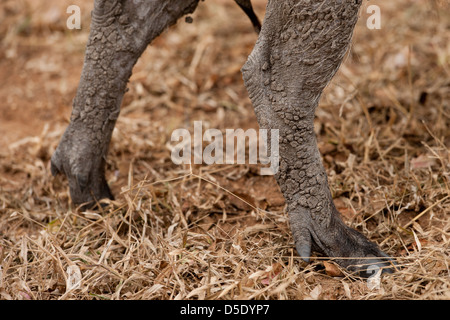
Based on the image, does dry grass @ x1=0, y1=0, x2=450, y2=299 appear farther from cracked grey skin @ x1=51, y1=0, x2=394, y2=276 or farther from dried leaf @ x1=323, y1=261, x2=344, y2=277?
cracked grey skin @ x1=51, y1=0, x2=394, y2=276

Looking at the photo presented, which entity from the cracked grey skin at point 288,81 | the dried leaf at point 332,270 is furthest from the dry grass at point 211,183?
the cracked grey skin at point 288,81

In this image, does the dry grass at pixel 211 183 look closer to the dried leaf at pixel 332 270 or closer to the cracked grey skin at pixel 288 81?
the dried leaf at pixel 332 270

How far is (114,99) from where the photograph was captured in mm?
2102

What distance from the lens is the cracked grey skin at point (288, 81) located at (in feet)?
5.41

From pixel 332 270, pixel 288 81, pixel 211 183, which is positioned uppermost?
pixel 288 81

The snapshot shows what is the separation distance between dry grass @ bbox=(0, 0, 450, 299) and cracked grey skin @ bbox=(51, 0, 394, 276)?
0.12m

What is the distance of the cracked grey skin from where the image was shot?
1.65 meters

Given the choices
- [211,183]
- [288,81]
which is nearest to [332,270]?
[211,183]

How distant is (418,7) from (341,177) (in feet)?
7.21

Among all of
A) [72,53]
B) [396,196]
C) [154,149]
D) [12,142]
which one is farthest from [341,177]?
[72,53]

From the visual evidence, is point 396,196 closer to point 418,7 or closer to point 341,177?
point 341,177

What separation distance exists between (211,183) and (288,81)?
43 centimetres

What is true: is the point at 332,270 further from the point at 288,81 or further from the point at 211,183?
the point at 288,81

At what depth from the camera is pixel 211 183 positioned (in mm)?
1866
